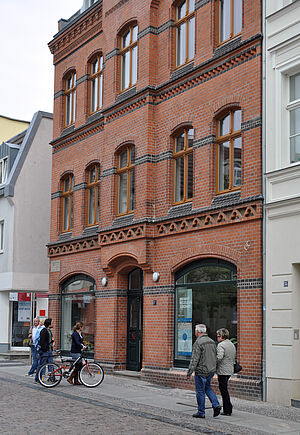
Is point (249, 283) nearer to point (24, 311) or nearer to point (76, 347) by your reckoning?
point (76, 347)

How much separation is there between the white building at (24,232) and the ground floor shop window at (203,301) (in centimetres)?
1259

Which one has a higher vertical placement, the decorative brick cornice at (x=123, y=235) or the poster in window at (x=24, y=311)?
the decorative brick cornice at (x=123, y=235)

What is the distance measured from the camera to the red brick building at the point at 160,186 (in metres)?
15.6

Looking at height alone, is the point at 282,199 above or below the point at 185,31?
below

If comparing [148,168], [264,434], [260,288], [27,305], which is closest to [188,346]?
[260,288]

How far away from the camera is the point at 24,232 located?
1153 inches

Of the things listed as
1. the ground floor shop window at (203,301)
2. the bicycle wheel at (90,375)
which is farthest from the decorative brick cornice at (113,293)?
the bicycle wheel at (90,375)

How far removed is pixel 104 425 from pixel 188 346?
6160 millimetres

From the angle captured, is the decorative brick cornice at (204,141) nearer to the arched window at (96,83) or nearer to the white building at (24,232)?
the arched window at (96,83)

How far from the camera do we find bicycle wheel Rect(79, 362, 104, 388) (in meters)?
17.0

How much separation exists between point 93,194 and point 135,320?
4.99 metres

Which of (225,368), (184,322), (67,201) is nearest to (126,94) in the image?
(67,201)

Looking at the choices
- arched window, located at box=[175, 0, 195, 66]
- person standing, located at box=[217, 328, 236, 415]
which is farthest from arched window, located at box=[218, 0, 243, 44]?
person standing, located at box=[217, 328, 236, 415]

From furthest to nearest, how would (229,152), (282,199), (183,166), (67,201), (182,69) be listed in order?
1. (67,201)
2. (182,69)
3. (183,166)
4. (229,152)
5. (282,199)
